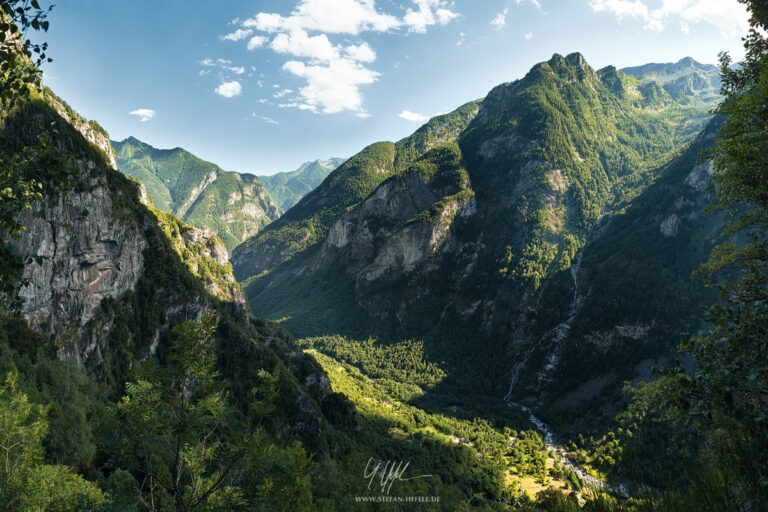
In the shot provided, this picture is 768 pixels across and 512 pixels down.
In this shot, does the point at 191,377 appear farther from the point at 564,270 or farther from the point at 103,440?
the point at 564,270

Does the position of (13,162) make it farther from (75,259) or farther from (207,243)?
(207,243)

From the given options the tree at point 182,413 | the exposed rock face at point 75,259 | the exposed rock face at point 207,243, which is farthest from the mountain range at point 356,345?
the exposed rock face at point 207,243

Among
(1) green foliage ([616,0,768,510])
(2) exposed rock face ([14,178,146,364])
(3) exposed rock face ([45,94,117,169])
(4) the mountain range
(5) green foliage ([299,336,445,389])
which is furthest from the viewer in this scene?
(5) green foliage ([299,336,445,389])

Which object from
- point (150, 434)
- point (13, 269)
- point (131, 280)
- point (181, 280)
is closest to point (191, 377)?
point (150, 434)

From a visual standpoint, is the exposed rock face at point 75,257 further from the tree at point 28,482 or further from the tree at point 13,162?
the tree at point 13,162

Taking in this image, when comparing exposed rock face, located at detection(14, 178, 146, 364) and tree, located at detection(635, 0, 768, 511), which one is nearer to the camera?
tree, located at detection(635, 0, 768, 511)

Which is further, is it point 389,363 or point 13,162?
point 389,363

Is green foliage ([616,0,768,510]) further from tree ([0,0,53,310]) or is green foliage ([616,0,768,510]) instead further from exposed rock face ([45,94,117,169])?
exposed rock face ([45,94,117,169])

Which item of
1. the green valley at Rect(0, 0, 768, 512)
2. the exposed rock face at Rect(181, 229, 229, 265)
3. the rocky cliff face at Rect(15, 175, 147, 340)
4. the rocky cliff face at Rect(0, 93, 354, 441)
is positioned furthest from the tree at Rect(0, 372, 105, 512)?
the exposed rock face at Rect(181, 229, 229, 265)

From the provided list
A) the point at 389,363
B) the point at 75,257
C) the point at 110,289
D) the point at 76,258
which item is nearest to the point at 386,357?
the point at 389,363

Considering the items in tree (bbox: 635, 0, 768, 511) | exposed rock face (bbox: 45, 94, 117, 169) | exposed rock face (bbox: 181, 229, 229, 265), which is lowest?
tree (bbox: 635, 0, 768, 511)

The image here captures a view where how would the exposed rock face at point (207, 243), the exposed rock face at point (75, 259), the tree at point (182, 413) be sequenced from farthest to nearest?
the exposed rock face at point (207, 243) < the exposed rock face at point (75, 259) < the tree at point (182, 413)

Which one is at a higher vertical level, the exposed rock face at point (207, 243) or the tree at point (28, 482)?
the exposed rock face at point (207, 243)
